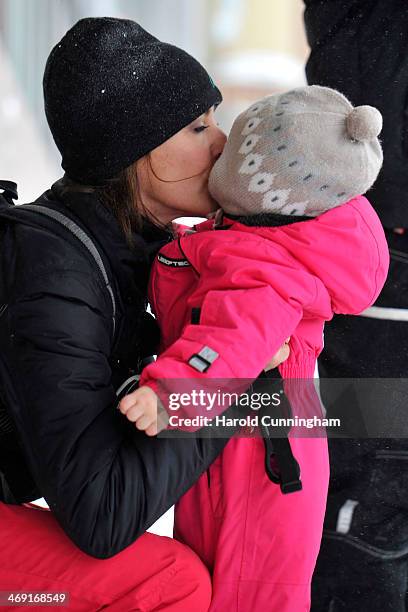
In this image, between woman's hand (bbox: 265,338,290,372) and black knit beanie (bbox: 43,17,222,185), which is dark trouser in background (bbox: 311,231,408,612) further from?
black knit beanie (bbox: 43,17,222,185)

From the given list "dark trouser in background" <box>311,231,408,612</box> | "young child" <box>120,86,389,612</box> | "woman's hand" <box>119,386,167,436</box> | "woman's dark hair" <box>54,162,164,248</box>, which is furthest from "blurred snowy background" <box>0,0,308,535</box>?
"woman's hand" <box>119,386,167,436</box>

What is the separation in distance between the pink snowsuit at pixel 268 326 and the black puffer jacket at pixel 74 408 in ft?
0.33

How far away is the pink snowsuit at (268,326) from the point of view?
1199mm

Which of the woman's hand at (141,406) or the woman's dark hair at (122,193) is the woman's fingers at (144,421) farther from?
the woman's dark hair at (122,193)

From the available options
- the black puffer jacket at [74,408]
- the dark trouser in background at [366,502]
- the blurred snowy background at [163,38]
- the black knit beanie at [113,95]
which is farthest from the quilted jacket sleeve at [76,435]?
the blurred snowy background at [163,38]

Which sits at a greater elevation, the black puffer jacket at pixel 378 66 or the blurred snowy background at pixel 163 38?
the black puffer jacket at pixel 378 66

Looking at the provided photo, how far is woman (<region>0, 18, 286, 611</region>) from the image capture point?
1189 millimetres

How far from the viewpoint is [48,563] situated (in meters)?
1.26

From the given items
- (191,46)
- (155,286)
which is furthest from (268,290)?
(191,46)

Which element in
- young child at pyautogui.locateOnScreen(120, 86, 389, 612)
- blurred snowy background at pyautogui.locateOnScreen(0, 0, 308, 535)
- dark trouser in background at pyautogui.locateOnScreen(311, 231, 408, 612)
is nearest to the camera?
young child at pyautogui.locateOnScreen(120, 86, 389, 612)

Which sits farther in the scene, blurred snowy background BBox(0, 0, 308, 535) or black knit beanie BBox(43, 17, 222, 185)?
blurred snowy background BBox(0, 0, 308, 535)

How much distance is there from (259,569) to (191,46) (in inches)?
102

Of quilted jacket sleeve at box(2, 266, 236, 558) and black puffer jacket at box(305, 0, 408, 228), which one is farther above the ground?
black puffer jacket at box(305, 0, 408, 228)

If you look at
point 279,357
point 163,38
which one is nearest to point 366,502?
point 279,357
